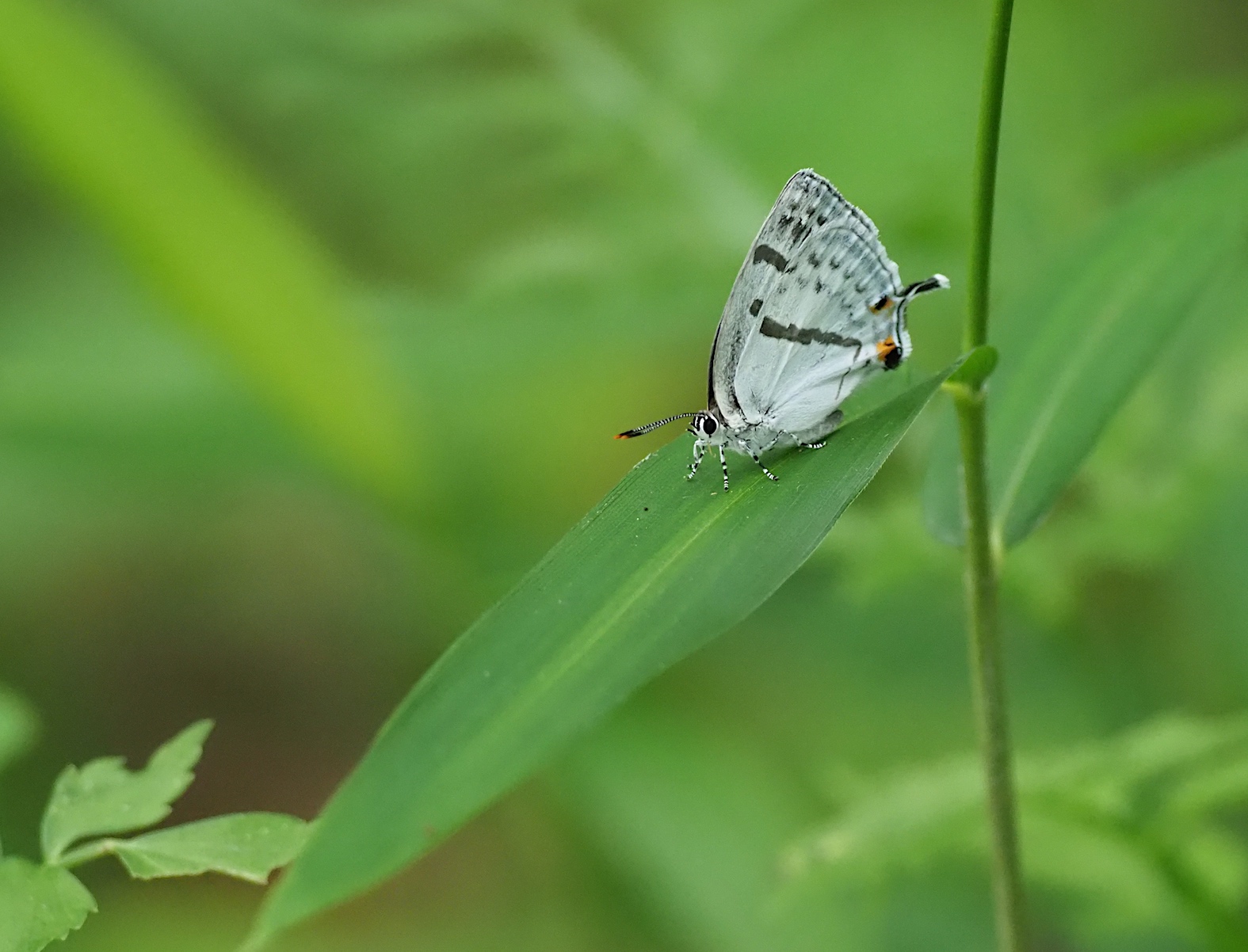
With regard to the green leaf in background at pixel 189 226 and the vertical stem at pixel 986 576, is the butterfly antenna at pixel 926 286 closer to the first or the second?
the vertical stem at pixel 986 576

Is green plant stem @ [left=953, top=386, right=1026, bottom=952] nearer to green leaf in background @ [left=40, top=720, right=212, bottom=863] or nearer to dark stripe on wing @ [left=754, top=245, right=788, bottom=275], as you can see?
dark stripe on wing @ [left=754, top=245, right=788, bottom=275]

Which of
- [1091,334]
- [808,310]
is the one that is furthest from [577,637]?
[1091,334]

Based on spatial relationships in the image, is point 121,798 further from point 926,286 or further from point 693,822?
point 693,822

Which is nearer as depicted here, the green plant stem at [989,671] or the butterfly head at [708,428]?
the green plant stem at [989,671]

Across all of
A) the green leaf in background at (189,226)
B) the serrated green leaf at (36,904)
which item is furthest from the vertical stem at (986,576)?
the green leaf in background at (189,226)

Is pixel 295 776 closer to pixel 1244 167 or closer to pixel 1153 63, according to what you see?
pixel 1244 167

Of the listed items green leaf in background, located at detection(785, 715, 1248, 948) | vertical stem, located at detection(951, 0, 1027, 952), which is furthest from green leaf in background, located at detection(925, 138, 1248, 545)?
green leaf in background, located at detection(785, 715, 1248, 948)
